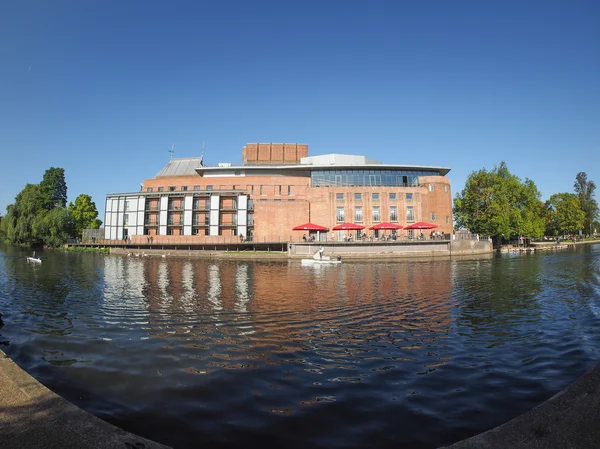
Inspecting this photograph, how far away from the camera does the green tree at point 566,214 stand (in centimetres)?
9575

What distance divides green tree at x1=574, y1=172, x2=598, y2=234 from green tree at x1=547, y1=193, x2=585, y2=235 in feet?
43.0

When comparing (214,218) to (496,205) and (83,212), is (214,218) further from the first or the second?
(496,205)

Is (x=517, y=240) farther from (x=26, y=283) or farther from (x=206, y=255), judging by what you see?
(x=26, y=283)

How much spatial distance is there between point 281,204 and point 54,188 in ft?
209

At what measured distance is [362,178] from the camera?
6756cm

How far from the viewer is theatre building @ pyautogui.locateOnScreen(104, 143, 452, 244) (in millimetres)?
63125

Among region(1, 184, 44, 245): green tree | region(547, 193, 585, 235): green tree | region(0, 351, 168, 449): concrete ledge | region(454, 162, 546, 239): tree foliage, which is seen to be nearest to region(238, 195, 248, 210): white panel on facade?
region(1, 184, 44, 245): green tree

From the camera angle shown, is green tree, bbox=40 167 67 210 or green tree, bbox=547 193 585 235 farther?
green tree, bbox=547 193 585 235

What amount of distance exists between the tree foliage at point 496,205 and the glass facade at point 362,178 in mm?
14751

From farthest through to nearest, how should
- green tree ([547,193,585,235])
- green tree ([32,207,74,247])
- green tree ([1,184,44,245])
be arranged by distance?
green tree ([547,193,585,235]) → green tree ([1,184,44,245]) → green tree ([32,207,74,247])

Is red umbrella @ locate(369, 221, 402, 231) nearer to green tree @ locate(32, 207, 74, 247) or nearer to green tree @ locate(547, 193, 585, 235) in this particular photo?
green tree @ locate(32, 207, 74, 247)

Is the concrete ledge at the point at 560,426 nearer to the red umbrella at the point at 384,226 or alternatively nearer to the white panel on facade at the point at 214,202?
the red umbrella at the point at 384,226

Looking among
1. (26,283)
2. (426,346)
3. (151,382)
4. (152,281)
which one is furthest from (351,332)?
(26,283)

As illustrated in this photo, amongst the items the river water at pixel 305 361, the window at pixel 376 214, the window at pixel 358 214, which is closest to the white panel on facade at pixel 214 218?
the window at pixel 358 214
